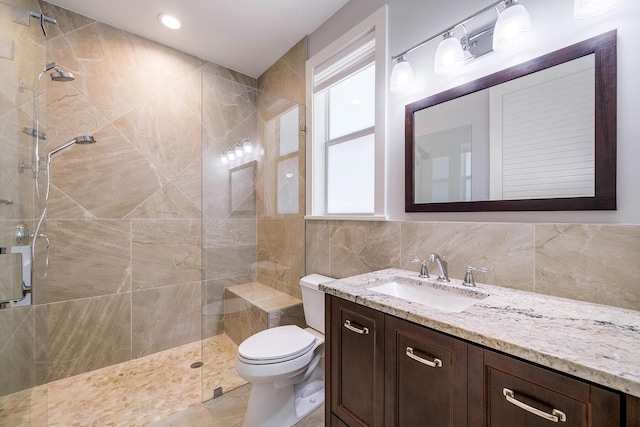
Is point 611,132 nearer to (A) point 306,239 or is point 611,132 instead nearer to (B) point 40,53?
(A) point 306,239

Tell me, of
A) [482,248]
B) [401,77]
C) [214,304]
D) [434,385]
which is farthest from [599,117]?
[214,304]

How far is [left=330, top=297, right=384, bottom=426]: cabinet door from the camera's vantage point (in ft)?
3.28

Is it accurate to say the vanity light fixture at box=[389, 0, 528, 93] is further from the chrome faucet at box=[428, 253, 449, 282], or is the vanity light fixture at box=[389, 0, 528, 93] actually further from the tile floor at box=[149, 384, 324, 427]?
the tile floor at box=[149, 384, 324, 427]

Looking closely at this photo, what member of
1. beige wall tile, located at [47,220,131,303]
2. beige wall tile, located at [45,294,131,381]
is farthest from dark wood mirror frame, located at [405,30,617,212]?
beige wall tile, located at [45,294,131,381]

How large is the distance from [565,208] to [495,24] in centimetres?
83

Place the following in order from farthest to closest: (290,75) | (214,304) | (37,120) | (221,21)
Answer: (290,75)
(214,304)
(221,21)
(37,120)

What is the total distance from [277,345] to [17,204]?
1.56 m

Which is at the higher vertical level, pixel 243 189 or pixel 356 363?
pixel 243 189

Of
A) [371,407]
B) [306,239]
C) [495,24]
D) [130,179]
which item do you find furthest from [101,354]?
[495,24]

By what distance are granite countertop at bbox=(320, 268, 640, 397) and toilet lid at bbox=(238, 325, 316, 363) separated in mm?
645

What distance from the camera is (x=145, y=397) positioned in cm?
181

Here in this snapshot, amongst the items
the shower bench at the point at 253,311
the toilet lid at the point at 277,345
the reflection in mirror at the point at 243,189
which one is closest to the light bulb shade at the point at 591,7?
the toilet lid at the point at 277,345

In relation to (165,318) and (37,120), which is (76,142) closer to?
(37,120)

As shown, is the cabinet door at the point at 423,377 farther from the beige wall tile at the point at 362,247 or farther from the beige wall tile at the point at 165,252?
the beige wall tile at the point at 165,252
